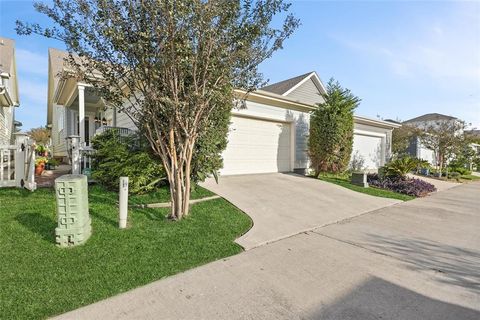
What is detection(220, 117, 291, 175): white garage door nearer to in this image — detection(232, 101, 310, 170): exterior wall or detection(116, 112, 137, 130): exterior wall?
detection(232, 101, 310, 170): exterior wall

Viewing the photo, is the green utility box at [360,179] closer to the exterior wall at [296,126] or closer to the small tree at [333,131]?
the small tree at [333,131]

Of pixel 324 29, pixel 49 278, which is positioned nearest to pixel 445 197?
pixel 324 29

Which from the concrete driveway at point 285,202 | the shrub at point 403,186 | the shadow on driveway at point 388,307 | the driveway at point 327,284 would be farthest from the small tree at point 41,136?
the shadow on driveway at point 388,307

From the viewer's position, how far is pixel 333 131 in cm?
1045

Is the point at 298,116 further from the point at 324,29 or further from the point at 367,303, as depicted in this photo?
the point at 367,303

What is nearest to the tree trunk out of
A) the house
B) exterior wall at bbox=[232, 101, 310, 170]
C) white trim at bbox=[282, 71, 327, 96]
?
the house

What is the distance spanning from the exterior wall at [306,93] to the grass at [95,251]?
11.6 metres

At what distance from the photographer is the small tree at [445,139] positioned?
1628 centimetres

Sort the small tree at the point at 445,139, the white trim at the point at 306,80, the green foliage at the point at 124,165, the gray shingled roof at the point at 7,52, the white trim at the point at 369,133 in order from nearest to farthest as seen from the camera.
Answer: the green foliage at the point at 124,165
the gray shingled roof at the point at 7,52
the white trim at the point at 369,133
the white trim at the point at 306,80
the small tree at the point at 445,139

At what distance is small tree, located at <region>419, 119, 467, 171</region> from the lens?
1628cm

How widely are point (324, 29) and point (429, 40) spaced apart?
3249mm

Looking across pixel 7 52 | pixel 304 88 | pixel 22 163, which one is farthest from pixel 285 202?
pixel 7 52

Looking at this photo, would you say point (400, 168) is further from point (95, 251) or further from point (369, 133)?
point (95, 251)

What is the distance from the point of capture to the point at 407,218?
6.25 m
